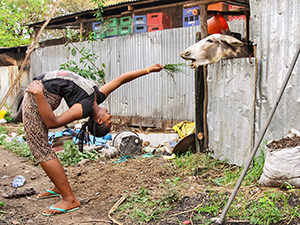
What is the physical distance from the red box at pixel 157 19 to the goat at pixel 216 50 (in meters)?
5.64

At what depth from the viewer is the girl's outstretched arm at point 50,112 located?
318 cm

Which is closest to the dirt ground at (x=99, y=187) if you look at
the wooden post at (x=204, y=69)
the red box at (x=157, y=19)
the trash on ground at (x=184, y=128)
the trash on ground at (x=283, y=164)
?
the trash on ground at (x=283, y=164)

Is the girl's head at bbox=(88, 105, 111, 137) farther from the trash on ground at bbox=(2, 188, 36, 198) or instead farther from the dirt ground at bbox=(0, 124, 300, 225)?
the trash on ground at bbox=(2, 188, 36, 198)

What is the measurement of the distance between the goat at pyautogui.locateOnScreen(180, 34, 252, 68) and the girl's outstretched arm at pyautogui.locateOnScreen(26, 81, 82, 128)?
199cm

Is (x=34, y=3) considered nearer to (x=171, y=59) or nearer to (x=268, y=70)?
(x=171, y=59)

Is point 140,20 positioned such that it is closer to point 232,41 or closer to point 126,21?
point 126,21

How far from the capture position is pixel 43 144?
3.45m

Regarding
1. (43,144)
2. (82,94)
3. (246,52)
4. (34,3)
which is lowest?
(43,144)

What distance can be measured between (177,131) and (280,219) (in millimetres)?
4392

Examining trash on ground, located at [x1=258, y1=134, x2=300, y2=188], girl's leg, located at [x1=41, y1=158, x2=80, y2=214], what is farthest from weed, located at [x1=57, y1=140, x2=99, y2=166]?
trash on ground, located at [x1=258, y1=134, x2=300, y2=188]

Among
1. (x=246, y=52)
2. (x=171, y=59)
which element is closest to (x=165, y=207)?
(x=246, y=52)

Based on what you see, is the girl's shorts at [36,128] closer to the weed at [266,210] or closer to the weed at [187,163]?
the weed at [187,163]

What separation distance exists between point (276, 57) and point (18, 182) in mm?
3944

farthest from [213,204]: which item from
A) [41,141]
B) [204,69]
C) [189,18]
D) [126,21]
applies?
[126,21]
